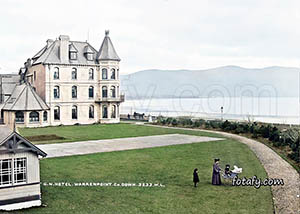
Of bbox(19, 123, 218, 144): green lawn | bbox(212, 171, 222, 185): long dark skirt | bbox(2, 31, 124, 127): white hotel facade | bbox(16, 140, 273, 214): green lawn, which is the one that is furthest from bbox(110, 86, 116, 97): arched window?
bbox(212, 171, 222, 185): long dark skirt

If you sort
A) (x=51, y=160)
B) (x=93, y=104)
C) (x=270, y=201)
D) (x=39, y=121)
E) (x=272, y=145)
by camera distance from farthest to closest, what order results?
(x=93, y=104) < (x=39, y=121) < (x=272, y=145) < (x=51, y=160) < (x=270, y=201)

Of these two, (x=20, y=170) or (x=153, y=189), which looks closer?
(x=20, y=170)

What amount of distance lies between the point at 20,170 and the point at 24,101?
3308 cm

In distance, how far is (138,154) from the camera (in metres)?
23.5

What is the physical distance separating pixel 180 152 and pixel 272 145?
8113 millimetres

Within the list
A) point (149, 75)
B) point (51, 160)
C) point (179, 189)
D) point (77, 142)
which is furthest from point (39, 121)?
point (149, 75)

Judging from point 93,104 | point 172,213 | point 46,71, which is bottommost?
point 172,213

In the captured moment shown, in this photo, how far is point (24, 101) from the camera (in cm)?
4359

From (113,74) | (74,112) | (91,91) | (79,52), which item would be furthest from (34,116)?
(113,74)

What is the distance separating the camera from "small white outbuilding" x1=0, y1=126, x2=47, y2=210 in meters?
12.2

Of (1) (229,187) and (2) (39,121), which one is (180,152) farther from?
(2) (39,121)

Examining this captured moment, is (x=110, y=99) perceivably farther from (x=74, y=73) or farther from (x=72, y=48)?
(x=72, y=48)

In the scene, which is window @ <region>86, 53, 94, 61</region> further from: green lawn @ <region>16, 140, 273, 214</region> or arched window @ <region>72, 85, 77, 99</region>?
green lawn @ <region>16, 140, 273, 214</region>

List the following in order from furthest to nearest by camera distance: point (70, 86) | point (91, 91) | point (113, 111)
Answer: point (113, 111) → point (91, 91) → point (70, 86)
